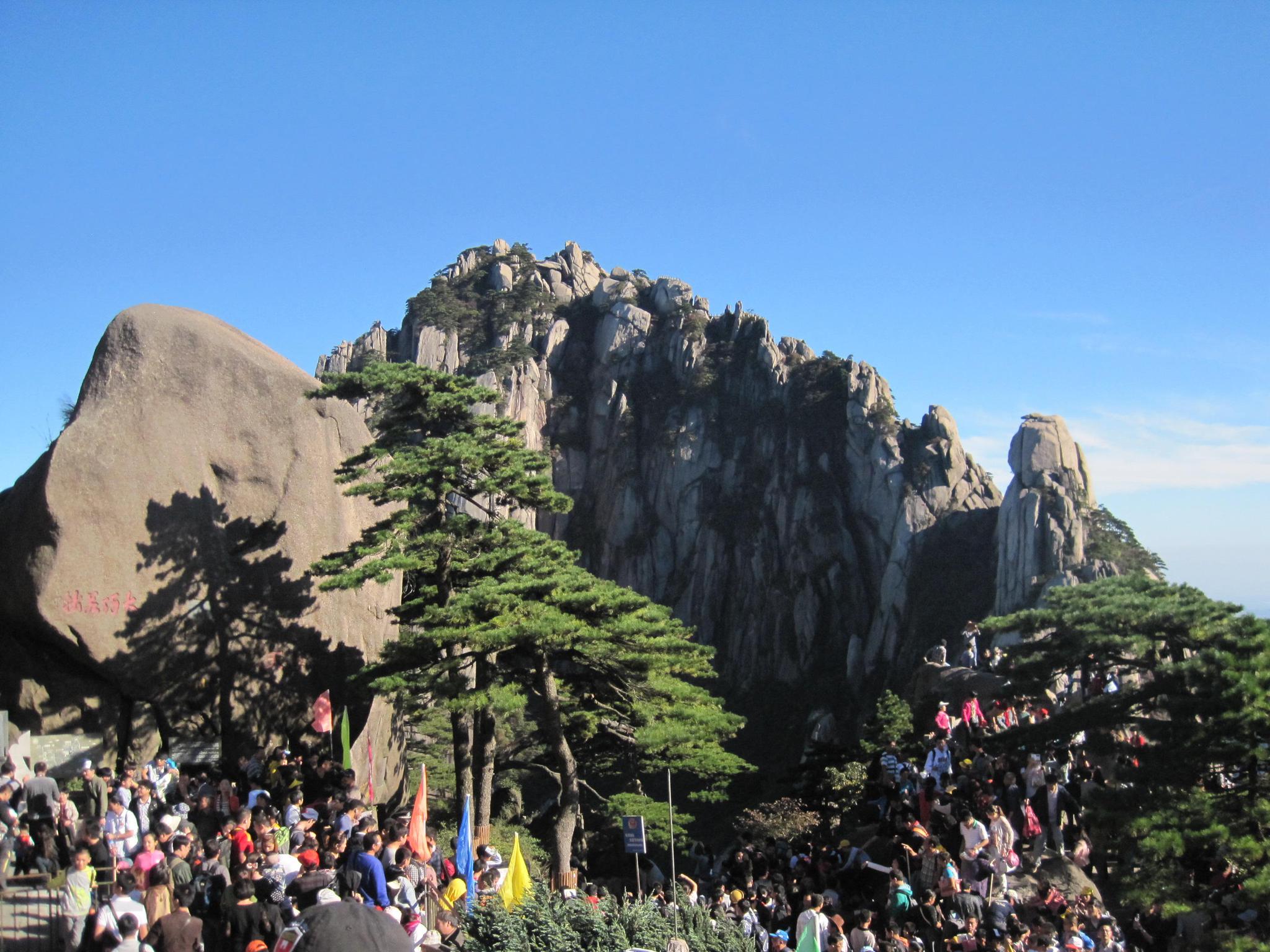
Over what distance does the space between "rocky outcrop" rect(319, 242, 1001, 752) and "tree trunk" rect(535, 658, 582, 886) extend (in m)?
39.8

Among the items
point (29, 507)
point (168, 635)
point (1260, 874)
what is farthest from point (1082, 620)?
point (29, 507)

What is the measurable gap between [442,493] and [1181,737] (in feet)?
36.6

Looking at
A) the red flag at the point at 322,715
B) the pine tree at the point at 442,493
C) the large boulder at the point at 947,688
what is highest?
the pine tree at the point at 442,493

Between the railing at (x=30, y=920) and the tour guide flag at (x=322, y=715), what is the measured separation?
648 cm

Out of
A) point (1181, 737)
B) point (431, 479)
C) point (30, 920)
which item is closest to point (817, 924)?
point (1181, 737)

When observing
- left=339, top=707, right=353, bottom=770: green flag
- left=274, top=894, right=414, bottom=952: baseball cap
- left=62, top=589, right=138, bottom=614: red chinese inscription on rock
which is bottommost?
left=274, top=894, right=414, bottom=952: baseball cap

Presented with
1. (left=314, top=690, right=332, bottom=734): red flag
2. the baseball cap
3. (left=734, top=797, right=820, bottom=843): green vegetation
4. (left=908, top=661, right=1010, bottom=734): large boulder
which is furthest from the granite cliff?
the baseball cap

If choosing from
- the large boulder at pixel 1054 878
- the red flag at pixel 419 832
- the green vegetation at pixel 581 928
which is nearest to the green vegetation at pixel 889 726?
the large boulder at pixel 1054 878

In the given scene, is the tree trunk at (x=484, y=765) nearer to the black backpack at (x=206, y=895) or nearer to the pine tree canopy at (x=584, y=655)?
the pine tree canopy at (x=584, y=655)

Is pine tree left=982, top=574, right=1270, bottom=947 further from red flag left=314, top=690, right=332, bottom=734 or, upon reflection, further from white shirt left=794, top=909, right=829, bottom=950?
red flag left=314, top=690, right=332, bottom=734

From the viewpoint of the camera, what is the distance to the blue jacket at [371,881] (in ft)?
27.4

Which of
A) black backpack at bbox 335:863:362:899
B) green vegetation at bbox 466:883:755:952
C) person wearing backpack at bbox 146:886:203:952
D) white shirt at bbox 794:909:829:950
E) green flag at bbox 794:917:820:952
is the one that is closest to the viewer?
green vegetation at bbox 466:883:755:952

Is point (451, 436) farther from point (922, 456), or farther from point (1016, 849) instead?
point (922, 456)

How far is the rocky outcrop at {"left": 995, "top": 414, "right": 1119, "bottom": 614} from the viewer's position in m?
45.9
